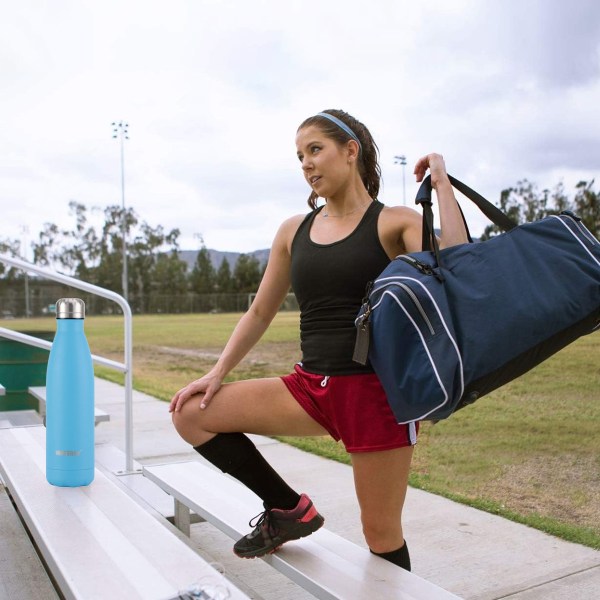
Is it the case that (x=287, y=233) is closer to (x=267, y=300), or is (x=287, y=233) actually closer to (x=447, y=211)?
(x=267, y=300)

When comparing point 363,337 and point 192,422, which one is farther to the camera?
point 192,422

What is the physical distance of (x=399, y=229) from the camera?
2.00 metres

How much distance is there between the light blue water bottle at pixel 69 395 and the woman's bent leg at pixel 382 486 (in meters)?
1.17

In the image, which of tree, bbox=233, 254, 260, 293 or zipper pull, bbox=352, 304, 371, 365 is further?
tree, bbox=233, 254, 260, 293

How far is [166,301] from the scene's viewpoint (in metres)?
60.8

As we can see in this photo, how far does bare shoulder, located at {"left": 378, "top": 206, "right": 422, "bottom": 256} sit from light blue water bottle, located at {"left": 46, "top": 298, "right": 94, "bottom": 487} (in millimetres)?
1256

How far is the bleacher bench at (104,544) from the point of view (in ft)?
5.85

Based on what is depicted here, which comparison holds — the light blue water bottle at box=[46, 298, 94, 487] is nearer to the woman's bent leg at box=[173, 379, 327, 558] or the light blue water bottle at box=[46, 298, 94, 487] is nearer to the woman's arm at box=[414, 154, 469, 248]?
the woman's bent leg at box=[173, 379, 327, 558]

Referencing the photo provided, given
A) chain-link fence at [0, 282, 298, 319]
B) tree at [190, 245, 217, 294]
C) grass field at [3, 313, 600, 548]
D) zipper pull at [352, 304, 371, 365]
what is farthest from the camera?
tree at [190, 245, 217, 294]

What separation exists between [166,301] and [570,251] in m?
60.3

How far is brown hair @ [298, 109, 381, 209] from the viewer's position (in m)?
2.11

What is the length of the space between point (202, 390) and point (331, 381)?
42cm

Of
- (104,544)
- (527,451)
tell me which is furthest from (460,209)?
(527,451)

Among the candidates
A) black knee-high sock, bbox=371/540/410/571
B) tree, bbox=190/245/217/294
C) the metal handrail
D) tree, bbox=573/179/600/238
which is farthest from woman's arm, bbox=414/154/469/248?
tree, bbox=190/245/217/294
